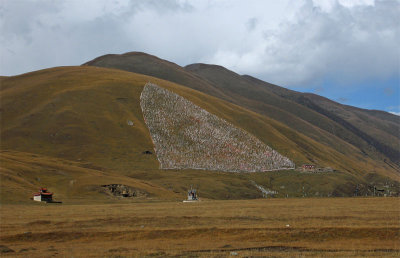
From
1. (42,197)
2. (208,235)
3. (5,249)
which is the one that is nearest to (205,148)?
(42,197)

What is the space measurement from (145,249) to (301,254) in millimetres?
10721

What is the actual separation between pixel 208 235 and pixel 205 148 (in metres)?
140

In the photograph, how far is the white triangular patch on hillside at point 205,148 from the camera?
169500 mm

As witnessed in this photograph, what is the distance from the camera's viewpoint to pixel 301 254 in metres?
30.9

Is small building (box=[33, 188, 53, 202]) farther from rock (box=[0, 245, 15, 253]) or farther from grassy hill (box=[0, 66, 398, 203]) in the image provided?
rock (box=[0, 245, 15, 253])

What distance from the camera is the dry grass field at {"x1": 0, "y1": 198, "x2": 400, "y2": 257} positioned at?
33000 mm

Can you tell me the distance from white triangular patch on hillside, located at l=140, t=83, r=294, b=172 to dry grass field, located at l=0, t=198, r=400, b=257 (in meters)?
109

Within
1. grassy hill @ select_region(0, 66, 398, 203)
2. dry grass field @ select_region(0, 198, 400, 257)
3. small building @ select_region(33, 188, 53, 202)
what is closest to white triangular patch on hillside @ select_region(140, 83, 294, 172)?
grassy hill @ select_region(0, 66, 398, 203)

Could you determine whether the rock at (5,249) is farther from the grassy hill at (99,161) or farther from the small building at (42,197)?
the grassy hill at (99,161)

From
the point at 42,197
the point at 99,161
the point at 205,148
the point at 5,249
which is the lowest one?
the point at 5,249

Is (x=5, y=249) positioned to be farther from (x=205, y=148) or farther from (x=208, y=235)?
(x=205, y=148)

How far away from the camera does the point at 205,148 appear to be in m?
180

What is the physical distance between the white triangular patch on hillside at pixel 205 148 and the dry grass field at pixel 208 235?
10878 centimetres

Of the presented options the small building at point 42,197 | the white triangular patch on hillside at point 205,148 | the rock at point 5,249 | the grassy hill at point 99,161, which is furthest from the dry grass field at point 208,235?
the white triangular patch on hillside at point 205,148
